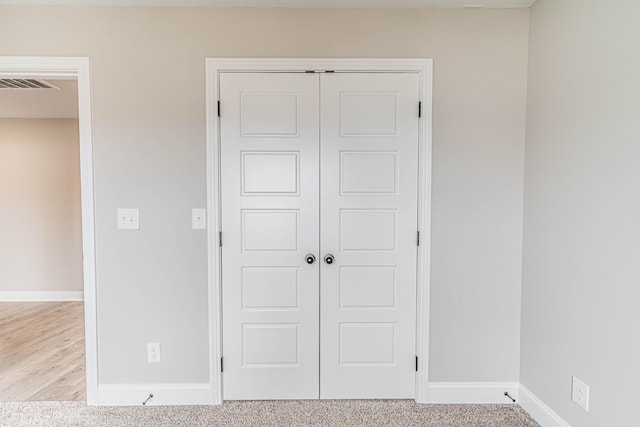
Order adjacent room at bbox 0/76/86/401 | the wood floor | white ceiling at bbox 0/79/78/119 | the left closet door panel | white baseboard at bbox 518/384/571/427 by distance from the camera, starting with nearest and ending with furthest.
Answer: white baseboard at bbox 518/384/571/427
the left closet door panel
the wood floor
white ceiling at bbox 0/79/78/119
adjacent room at bbox 0/76/86/401

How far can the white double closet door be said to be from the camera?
A: 2.27 m

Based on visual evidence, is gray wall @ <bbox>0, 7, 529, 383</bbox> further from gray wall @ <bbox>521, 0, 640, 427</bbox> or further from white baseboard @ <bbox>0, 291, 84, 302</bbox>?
white baseboard @ <bbox>0, 291, 84, 302</bbox>

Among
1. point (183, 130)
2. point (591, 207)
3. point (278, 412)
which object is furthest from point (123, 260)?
point (591, 207)

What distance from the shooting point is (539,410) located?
213cm

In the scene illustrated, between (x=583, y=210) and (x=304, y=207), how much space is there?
1.47 m

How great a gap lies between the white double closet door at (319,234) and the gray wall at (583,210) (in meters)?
0.70

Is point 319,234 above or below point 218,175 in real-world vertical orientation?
below

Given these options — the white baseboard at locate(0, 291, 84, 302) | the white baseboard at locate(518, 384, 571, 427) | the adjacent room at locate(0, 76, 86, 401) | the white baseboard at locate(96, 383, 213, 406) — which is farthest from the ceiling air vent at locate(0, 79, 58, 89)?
the white baseboard at locate(518, 384, 571, 427)

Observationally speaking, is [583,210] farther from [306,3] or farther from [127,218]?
[127,218]

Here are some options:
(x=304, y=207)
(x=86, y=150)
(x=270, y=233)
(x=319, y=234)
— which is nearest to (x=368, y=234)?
(x=319, y=234)

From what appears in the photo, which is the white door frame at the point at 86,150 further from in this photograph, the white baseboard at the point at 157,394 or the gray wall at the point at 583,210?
the gray wall at the point at 583,210

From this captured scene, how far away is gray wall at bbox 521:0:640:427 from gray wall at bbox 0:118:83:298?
494cm

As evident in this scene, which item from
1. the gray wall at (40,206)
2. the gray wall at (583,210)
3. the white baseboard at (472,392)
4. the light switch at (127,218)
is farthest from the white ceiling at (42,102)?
the white baseboard at (472,392)

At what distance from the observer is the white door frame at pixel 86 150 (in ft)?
7.16
